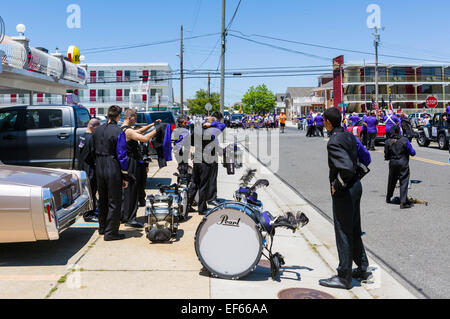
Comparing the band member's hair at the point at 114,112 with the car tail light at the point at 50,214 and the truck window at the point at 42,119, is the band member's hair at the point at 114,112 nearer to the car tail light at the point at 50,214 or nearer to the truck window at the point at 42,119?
the car tail light at the point at 50,214

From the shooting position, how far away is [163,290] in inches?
174

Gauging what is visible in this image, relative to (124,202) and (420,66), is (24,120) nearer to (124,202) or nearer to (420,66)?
(124,202)

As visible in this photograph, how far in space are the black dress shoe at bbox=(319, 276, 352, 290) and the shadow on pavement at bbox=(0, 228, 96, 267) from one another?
3.00 meters

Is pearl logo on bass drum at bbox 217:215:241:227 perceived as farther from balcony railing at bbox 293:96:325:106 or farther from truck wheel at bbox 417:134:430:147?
balcony railing at bbox 293:96:325:106

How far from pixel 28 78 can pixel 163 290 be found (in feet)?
31.2

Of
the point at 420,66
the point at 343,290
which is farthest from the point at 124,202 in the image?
the point at 420,66

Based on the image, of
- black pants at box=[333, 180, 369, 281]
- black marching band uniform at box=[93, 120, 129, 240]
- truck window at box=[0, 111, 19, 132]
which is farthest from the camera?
truck window at box=[0, 111, 19, 132]

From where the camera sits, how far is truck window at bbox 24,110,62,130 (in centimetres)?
979

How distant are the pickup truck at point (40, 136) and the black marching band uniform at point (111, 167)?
12.5ft

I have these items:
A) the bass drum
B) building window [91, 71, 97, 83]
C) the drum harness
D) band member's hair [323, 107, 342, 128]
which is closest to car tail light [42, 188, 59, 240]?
the bass drum

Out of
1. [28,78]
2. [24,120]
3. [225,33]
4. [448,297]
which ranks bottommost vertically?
[448,297]

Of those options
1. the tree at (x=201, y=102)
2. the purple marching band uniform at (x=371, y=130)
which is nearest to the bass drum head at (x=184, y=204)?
the purple marching band uniform at (x=371, y=130)

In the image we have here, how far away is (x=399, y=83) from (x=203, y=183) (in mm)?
67227

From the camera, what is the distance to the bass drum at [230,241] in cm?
458
